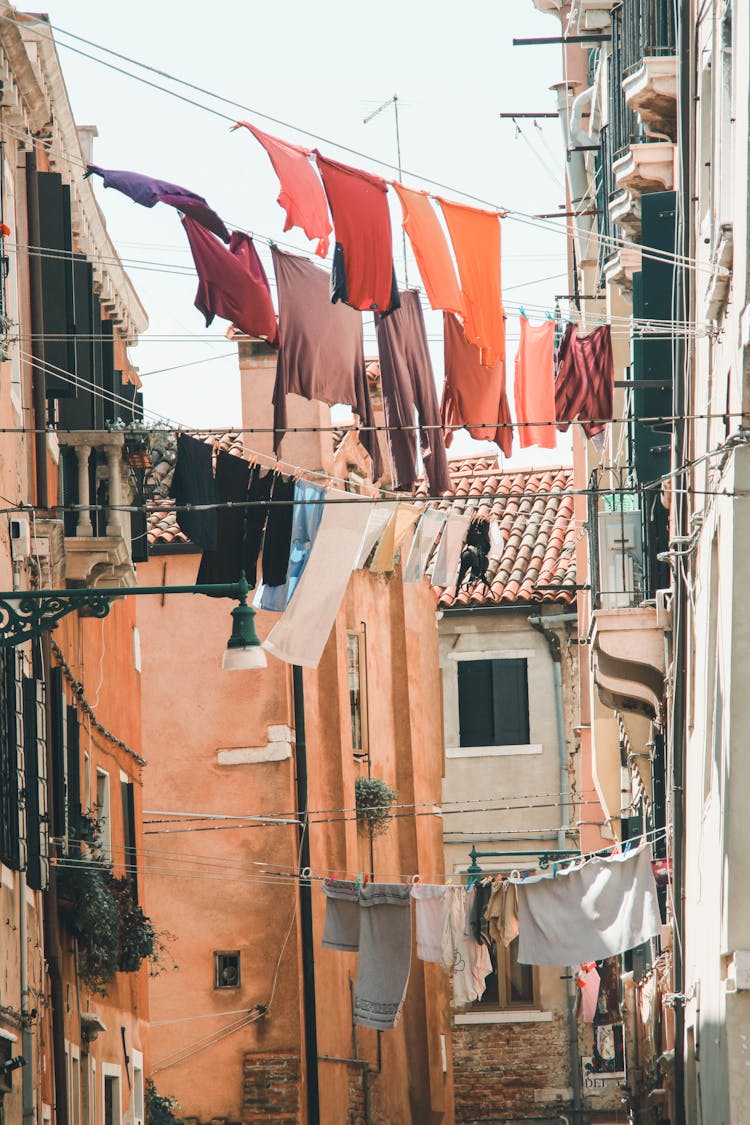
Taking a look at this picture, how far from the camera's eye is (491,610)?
35.8 m

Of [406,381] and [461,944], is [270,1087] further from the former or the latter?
[406,381]

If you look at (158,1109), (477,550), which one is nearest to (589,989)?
(477,550)

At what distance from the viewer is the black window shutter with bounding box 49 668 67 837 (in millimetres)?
16859

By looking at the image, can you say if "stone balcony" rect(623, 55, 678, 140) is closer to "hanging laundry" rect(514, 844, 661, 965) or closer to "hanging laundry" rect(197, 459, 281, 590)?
"hanging laundry" rect(197, 459, 281, 590)

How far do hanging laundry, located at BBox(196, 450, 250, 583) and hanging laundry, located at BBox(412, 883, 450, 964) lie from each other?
5.66 meters

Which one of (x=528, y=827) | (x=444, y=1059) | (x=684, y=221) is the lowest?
(x=444, y=1059)

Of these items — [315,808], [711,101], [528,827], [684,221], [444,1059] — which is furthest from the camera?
[528,827]

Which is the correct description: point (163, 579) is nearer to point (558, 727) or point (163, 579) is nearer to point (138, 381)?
point (138, 381)

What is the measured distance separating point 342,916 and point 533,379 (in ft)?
25.2

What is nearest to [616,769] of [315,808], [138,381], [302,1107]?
[315,808]

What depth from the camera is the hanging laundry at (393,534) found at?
65.5 ft

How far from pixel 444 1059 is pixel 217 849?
25.6ft

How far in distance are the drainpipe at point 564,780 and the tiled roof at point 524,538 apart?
526 millimetres

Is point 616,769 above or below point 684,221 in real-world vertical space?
below
